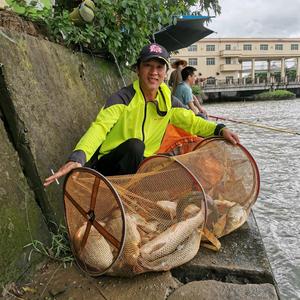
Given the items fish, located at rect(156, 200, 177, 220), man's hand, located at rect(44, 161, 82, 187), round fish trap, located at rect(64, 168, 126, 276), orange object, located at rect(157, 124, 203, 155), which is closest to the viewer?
round fish trap, located at rect(64, 168, 126, 276)

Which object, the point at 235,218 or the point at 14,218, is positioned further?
the point at 235,218

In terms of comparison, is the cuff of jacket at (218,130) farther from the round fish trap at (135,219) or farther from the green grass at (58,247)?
the green grass at (58,247)

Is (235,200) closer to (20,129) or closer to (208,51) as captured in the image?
(20,129)

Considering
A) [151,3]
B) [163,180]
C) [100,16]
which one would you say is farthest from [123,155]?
[151,3]

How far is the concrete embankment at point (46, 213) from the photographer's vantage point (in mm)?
2225

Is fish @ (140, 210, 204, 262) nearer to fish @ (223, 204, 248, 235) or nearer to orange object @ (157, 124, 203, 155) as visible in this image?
fish @ (223, 204, 248, 235)

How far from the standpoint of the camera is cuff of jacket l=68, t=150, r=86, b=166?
2391mm

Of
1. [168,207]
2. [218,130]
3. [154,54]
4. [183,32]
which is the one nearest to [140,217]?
[168,207]

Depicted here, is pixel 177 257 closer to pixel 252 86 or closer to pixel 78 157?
pixel 78 157

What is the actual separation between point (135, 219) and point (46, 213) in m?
0.85

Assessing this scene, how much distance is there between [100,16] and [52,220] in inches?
115

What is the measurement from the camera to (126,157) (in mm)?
2973

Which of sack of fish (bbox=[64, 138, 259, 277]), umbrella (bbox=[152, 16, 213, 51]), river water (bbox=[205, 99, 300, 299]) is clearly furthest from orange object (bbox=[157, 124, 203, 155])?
umbrella (bbox=[152, 16, 213, 51])

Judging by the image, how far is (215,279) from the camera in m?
2.42
